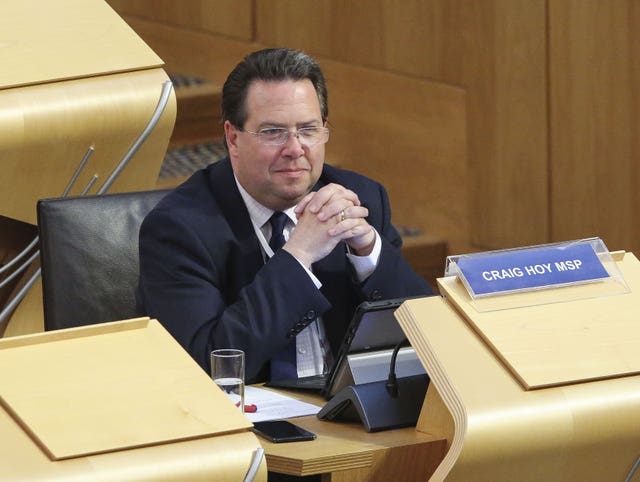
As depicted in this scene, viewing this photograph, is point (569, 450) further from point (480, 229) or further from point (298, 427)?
point (480, 229)

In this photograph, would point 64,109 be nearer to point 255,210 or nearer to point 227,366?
point 255,210

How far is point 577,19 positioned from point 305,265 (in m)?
1.58

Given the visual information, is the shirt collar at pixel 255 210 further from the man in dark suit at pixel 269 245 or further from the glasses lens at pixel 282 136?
the glasses lens at pixel 282 136

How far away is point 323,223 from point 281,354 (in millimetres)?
263

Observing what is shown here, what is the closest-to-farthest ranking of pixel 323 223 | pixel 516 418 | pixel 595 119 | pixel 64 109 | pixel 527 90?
pixel 516 418, pixel 323 223, pixel 64 109, pixel 595 119, pixel 527 90

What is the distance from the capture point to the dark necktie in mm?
2859

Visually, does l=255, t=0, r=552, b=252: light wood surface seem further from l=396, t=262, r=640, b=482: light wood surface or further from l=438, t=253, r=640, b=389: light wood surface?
l=396, t=262, r=640, b=482: light wood surface

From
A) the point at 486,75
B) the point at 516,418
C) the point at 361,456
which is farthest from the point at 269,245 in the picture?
the point at 486,75

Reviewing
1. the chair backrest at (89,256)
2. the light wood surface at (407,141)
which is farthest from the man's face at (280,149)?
the light wood surface at (407,141)

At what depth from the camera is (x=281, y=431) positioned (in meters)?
2.31

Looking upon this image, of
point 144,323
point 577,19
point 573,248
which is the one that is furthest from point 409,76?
point 144,323

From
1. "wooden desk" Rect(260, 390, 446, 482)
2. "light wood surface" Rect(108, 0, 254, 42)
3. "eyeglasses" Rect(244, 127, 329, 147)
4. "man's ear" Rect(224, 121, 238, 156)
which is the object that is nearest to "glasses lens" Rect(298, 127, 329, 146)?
"eyeglasses" Rect(244, 127, 329, 147)

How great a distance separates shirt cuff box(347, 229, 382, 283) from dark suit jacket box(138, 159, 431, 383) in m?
0.01

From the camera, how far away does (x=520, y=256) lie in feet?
7.77
